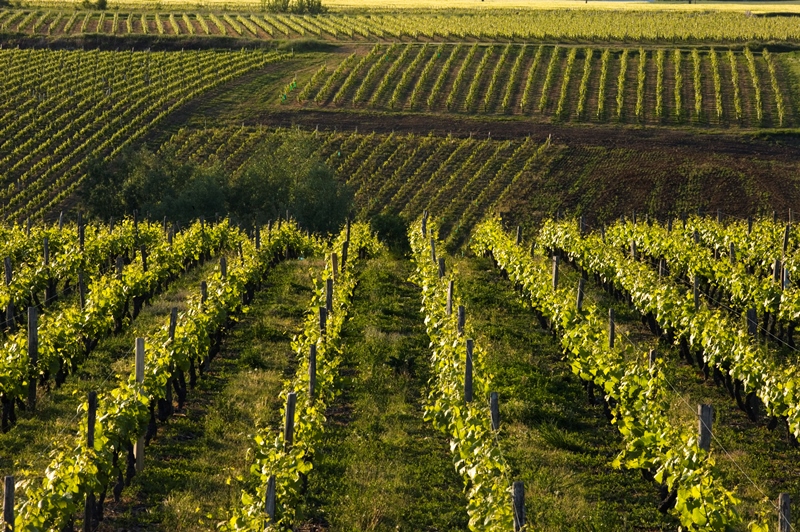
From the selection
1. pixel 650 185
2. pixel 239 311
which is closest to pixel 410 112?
pixel 650 185

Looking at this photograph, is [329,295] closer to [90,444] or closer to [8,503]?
[90,444]

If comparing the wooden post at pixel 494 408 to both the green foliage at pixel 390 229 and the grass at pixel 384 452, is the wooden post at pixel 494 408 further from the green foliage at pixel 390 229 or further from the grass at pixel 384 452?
the green foliage at pixel 390 229

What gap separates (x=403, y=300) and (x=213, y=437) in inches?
414

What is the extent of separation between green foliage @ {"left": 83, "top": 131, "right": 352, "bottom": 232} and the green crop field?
0.55 ft

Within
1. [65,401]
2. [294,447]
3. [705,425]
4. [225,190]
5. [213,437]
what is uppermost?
[705,425]

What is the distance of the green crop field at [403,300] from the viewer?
11648 millimetres

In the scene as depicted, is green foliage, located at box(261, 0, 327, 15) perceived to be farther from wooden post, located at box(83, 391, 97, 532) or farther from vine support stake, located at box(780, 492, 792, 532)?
vine support stake, located at box(780, 492, 792, 532)

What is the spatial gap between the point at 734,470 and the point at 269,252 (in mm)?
15659

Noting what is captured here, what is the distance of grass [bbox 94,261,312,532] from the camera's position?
11.4 metres

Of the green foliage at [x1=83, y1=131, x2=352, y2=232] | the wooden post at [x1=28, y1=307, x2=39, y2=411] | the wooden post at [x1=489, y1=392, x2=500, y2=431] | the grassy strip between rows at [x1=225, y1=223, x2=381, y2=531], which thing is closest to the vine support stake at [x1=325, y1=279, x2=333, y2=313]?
the grassy strip between rows at [x1=225, y1=223, x2=381, y2=531]

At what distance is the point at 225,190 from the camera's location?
48.7 m

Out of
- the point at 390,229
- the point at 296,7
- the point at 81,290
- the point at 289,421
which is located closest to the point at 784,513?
the point at 289,421

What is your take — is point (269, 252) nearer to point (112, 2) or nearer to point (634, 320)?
point (634, 320)

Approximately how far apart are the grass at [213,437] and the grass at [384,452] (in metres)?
1.11
